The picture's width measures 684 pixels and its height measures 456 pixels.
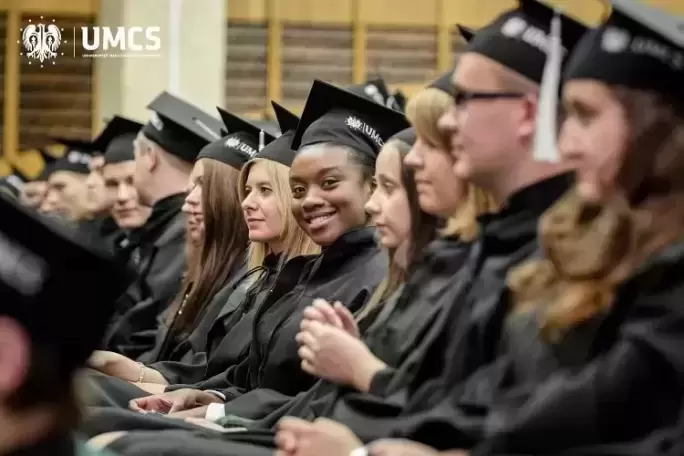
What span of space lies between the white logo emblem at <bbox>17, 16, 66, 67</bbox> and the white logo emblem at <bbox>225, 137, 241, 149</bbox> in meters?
4.10

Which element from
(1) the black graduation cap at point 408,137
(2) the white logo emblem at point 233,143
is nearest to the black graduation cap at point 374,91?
(1) the black graduation cap at point 408,137

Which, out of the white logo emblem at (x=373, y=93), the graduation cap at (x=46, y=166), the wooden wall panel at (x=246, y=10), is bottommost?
the graduation cap at (x=46, y=166)

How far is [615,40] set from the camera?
1.95 m

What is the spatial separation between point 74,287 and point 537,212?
91 cm

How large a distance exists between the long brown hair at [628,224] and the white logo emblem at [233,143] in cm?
270

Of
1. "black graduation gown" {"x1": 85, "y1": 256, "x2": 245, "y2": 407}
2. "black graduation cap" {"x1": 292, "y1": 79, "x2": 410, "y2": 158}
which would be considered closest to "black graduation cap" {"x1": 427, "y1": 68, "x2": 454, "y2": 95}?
"black graduation cap" {"x1": 292, "y1": 79, "x2": 410, "y2": 158}

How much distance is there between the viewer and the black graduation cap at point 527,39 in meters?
2.26

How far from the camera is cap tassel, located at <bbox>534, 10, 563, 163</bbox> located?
6.97 feet

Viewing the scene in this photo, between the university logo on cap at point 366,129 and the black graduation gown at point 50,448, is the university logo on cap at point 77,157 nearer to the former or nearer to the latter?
the university logo on cap at point 366,129

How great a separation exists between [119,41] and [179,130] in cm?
296

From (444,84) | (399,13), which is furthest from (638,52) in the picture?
(399,13)

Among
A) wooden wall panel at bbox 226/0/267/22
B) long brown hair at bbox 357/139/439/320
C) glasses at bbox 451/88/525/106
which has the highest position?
wooden wall panel at bbox 226/0/267/22

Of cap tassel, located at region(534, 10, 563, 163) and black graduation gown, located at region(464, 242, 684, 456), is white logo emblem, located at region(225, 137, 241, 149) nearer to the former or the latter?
cap tassel, located at region(534, 10, 563, 163)

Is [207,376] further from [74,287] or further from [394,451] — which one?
[74,287]
